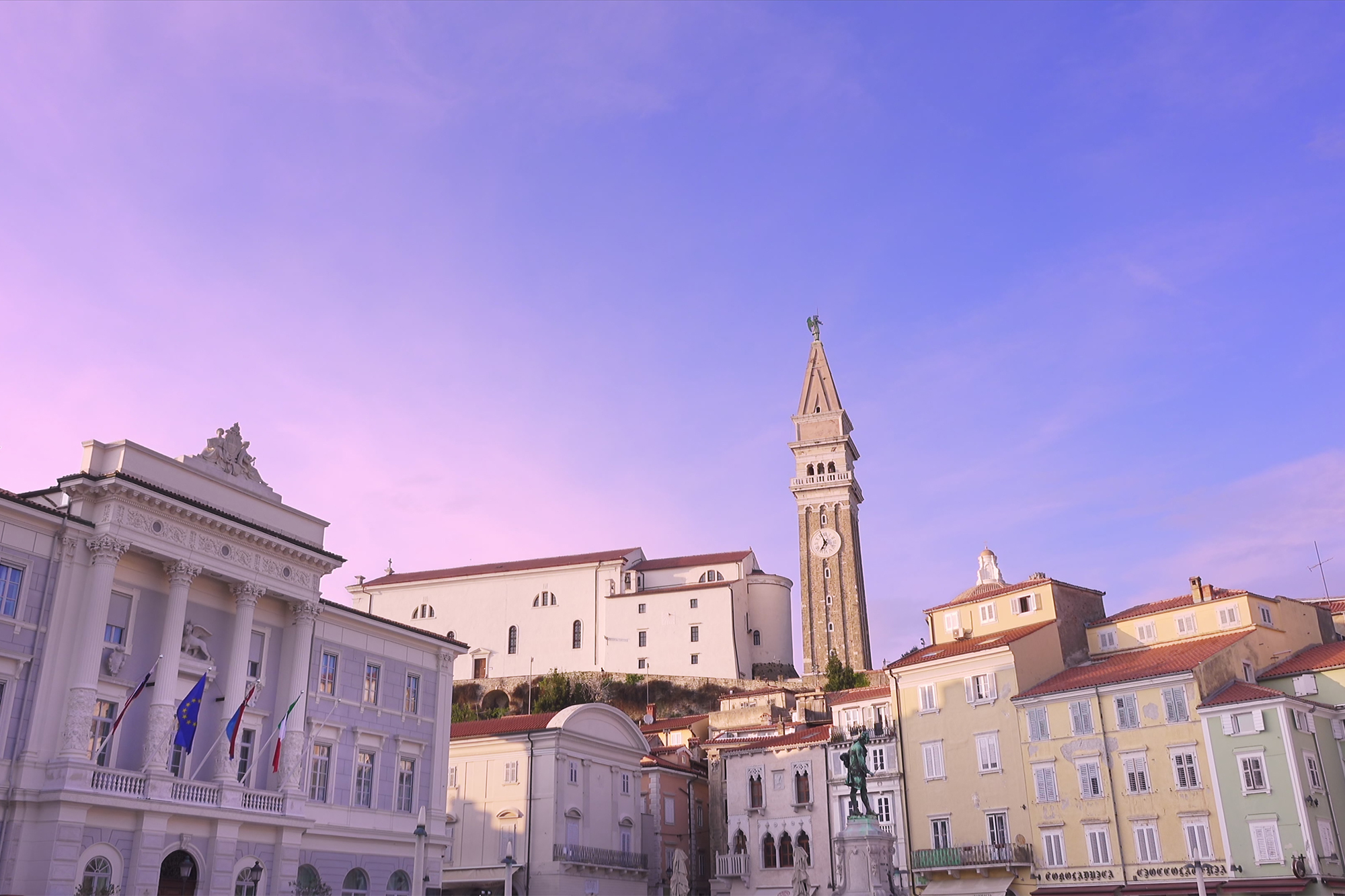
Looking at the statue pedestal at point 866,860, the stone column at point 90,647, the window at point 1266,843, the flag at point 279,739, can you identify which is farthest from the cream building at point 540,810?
the window at point 1266,843

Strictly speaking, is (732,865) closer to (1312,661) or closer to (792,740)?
(792,740)

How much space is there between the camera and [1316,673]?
41.8 m

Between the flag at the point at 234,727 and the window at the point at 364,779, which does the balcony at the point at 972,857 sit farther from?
the flag at the point at 234,727

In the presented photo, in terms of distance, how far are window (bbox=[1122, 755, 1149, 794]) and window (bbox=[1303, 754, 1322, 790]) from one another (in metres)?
5.23

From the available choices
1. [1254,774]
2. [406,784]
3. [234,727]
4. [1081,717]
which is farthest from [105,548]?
[1254,774]

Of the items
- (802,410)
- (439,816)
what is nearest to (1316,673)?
(439,816)

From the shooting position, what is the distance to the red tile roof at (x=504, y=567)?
4070 inches


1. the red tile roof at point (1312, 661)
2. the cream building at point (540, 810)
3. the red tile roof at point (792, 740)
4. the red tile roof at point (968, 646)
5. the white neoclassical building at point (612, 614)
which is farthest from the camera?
the white neoclassical building at point (612, 614)

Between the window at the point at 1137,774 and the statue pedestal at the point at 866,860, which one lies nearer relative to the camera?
the statue pedestal at the point at 866,860

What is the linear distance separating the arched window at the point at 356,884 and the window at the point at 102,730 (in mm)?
9711

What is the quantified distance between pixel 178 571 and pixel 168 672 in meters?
2.89

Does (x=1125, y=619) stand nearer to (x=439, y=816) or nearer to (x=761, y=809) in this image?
(x=761, y=809)

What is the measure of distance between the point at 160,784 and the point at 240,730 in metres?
4.46

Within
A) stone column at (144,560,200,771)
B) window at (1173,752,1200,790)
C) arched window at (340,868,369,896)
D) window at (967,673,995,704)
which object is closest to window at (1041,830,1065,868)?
window at (1173,752,1200,790)
